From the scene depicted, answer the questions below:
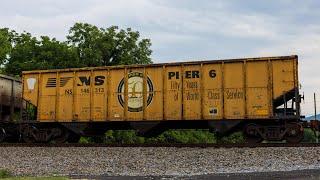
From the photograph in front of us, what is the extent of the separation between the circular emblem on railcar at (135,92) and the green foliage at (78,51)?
2094 cm

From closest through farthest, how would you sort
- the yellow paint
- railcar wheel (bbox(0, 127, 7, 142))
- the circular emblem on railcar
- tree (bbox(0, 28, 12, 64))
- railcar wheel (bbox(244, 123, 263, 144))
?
1. railcar wheel (bbox(244, 123, 263, 144))
2. the yellow paint
3. the circular emblem on railcar
4. railcar wheel (bbox(0, 127, 7, 142))
5. tree (bbox(0, 28, 12, 64))

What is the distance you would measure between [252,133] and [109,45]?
85.2ft

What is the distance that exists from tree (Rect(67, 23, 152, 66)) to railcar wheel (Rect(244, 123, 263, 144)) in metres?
24.4

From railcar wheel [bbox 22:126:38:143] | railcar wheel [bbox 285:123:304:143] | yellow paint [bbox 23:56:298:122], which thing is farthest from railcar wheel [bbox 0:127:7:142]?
railcar wheel [bbox 285:123:304:143]

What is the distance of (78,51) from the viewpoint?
140 ft

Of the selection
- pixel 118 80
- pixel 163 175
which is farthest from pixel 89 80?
pixel 163 175

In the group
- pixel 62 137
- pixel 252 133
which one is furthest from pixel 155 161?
pixel 62 137

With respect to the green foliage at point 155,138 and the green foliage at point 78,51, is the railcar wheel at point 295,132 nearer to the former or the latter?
the green foliage at point 155,138

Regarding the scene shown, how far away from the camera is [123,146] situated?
60.5 feet

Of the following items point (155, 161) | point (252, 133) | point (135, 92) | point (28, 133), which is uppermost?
point (135, 92)

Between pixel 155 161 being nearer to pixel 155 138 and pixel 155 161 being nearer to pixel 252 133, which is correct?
pixel 252 133

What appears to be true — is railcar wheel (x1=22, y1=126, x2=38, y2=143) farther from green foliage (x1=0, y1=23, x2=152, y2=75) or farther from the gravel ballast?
green foliage (x1=0, y1=23, x2=152, y2=75)

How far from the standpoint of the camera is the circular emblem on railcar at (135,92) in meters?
19.7

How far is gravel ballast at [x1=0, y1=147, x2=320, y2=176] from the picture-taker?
11.7 meters
